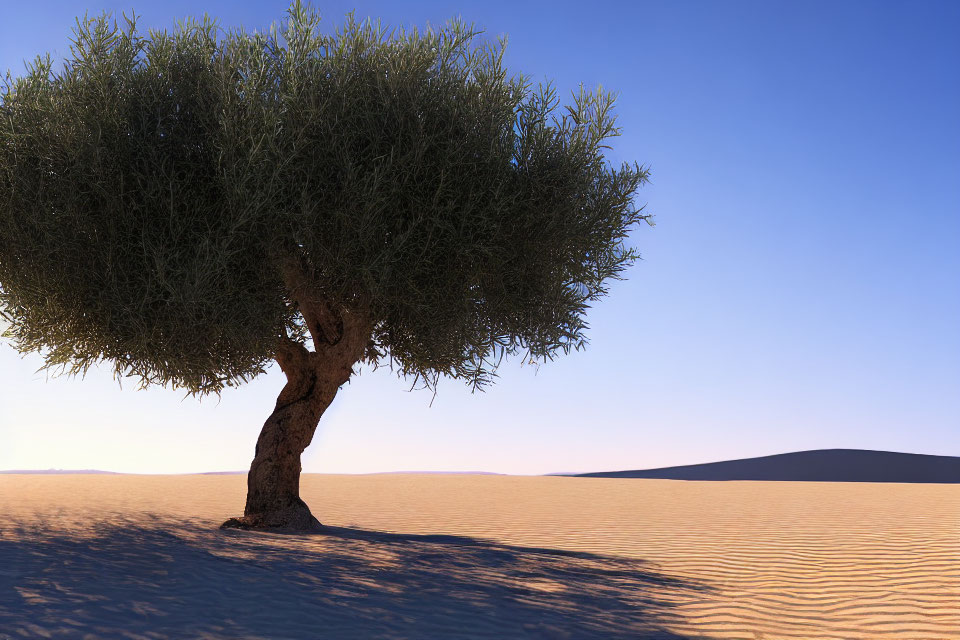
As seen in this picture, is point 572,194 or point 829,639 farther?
point 572,194

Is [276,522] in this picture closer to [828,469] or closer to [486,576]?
[486,576]

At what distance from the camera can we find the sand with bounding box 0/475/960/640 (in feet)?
25.8

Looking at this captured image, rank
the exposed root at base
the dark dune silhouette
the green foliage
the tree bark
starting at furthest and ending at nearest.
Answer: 1. the dark dune silhouette
2. the tree bark
3. the exposed root at base
4. the green foliage

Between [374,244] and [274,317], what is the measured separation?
2523 millimetres

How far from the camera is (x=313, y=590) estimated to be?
9016 millimetres

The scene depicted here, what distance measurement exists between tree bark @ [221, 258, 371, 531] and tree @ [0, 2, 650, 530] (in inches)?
40.0

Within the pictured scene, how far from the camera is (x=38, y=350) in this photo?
15391mm

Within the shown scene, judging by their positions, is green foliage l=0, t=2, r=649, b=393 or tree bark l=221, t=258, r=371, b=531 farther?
tree bark l=221, t=258, r=371, b=531

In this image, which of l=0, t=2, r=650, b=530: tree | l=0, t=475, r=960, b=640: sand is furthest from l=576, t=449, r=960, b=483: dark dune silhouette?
l=0, t=2, r=650, b=530: tree

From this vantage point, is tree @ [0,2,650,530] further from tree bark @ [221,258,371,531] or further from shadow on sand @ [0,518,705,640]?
shadow on sand @ [0,518,705,640]

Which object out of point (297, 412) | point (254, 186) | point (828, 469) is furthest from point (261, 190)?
point (828, 469)

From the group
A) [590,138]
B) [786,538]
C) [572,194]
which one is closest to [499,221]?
[572,194]

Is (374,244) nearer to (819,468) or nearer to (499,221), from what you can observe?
(499,221)

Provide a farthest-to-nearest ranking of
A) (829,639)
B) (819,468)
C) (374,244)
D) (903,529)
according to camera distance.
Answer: (819,468) → (903,529) → (374,244) → (829,639)
